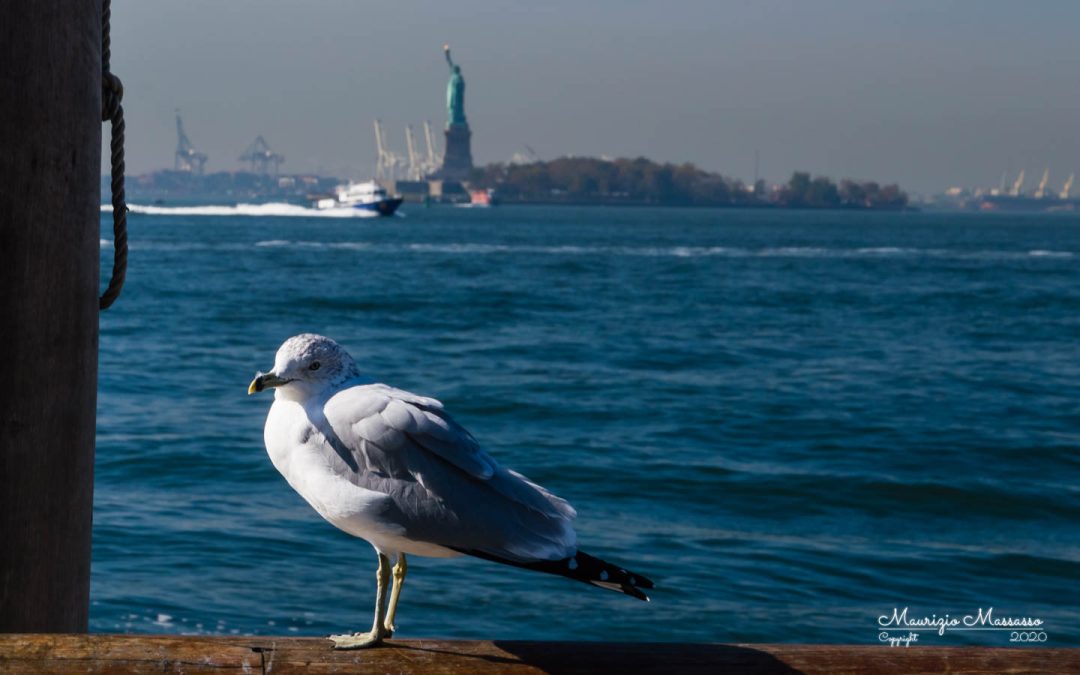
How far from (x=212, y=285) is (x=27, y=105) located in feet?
82.3

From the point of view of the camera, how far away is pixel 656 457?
387 inches

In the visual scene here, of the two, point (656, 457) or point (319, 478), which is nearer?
point (319, 478)

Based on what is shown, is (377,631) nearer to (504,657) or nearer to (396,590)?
(396,590)

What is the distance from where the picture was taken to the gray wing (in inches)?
76.7

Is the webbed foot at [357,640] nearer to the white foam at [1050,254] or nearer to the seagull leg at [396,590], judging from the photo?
the seagull leg at [396,590]

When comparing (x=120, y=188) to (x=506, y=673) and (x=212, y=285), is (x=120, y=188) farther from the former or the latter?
(x=212, y=285)

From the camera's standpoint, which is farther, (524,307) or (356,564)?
(524,307)

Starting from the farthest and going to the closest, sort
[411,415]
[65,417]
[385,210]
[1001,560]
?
[385,210], [1001,560], [65,417], [411,415]

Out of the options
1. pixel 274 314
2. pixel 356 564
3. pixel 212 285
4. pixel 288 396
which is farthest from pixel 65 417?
pixel 212 285

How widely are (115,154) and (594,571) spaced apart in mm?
1250

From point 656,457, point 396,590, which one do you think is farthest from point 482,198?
point 396,590

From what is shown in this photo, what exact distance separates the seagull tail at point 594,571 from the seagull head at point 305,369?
1.06 feet

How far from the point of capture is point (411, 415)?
6.42 feet

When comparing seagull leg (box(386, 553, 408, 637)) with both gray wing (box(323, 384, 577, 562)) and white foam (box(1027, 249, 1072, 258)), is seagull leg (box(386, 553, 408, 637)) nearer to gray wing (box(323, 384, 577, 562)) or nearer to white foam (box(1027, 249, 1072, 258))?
gray wing (box(323, 384, 577, 562))
